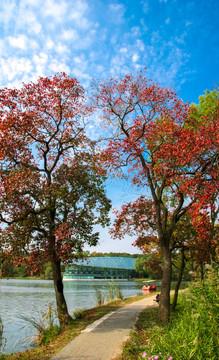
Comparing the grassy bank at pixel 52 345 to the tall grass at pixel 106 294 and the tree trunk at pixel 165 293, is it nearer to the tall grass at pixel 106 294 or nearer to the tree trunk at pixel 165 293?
the tree trunk at pixel 165 293

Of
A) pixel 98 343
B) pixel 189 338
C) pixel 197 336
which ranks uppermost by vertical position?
pixel 197 336

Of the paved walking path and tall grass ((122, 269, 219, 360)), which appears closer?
tall grass ((122, 269, 219, 360))

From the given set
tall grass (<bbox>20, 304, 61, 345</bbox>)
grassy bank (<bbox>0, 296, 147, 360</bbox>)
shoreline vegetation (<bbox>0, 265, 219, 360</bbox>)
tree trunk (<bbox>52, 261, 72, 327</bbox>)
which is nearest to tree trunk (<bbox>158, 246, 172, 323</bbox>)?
shoreline vegetation (<bbox>0, 265, 219, 360</bbox>)

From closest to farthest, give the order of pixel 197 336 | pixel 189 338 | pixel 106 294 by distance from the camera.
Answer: pixel 197 336, pixel 189 338, pixel 106 294

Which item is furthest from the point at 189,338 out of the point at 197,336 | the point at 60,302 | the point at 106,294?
the point at 106,294

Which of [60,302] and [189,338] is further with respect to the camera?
[60,302]

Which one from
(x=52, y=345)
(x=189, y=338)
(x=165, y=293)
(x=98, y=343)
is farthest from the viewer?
(x=165, y=293)

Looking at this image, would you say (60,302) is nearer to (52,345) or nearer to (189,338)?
(52,345)

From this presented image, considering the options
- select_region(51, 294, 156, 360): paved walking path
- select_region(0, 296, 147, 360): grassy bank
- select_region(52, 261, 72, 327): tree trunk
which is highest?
select_region(52, 261, 72, 327): tree trunk

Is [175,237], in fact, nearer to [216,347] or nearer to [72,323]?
[72,323]

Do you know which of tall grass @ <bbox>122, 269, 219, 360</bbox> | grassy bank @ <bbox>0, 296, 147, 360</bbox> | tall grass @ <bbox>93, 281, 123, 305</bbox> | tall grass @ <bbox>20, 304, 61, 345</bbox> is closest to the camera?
tall grass @ <bbox>122, 269, 219, 360</bbox>

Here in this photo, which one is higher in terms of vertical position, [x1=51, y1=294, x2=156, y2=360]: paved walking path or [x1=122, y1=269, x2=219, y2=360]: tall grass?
[x1=122, y1=269, x2=219, y2=360]: tall grass

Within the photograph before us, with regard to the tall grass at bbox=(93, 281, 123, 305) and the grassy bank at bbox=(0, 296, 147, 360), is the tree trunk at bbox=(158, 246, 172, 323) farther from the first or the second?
the tall grass at bbox=(93, 281, 123, 305)

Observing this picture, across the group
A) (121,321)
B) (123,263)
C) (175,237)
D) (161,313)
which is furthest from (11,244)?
(123,263)
